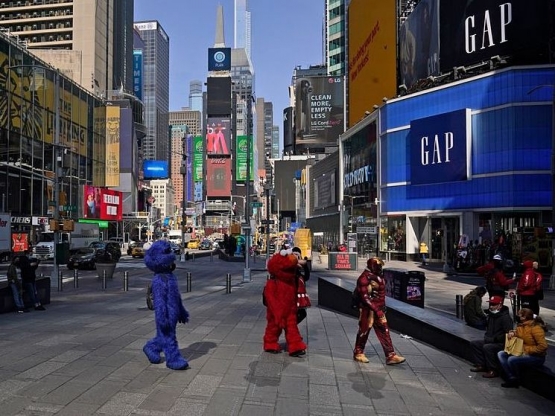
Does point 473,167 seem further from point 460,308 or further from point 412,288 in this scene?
point 460,308

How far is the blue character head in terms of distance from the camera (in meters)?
7.37

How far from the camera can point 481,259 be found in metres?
29.5

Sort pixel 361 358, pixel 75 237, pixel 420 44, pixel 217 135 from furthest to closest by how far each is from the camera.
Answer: pixel 217 135 → pixel 420 44 → pixel 75 237 → pixel 361 358

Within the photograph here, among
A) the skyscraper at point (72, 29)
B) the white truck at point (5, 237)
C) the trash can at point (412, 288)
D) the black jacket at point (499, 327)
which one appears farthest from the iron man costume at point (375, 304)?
the skyscraper at point (72, 29)

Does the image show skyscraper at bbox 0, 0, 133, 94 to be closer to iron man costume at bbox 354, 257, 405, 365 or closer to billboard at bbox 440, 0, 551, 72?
billboard at bbox 440, 0, 551, 72

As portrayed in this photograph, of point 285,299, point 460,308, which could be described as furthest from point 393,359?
point 460,308

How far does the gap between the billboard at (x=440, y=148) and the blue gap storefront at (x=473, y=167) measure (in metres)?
0.07

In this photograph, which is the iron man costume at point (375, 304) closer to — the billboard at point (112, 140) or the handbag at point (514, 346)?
the handbag at point (514, 346)

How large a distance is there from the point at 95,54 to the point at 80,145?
36292 mm

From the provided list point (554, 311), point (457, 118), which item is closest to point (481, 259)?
point (457, 118)

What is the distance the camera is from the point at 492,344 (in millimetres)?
7395

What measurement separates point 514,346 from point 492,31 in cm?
3770

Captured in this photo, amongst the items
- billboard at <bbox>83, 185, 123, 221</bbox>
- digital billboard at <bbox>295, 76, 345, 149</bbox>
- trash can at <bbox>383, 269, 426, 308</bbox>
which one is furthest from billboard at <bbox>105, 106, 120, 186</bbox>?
trash can at <bbox>383, 269, 426, 308</bbox>

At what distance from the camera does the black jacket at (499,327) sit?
289 inches
